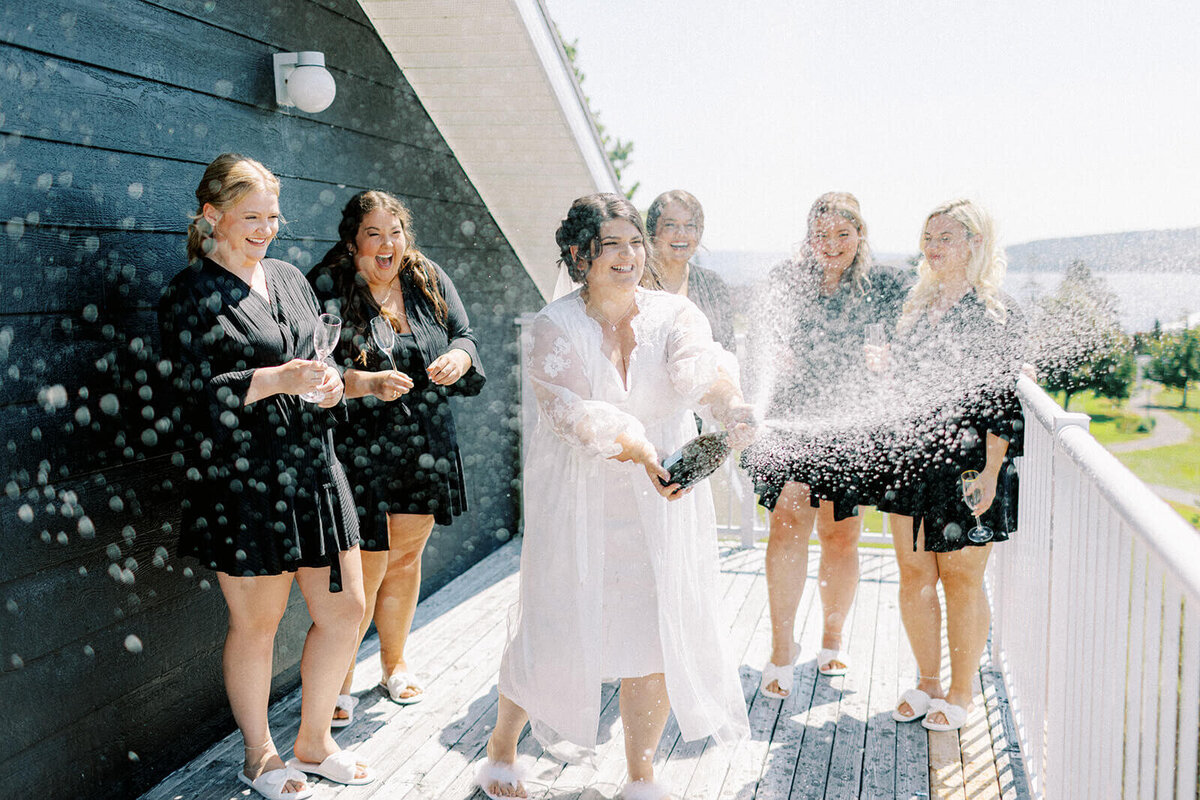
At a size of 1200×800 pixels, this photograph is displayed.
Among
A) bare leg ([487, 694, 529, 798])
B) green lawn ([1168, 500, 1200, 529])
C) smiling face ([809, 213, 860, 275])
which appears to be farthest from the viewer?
green lawn ([1168, 500, 1200, 529])

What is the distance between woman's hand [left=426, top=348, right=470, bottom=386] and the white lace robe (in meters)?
0.56

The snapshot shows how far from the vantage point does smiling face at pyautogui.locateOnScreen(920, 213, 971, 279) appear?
2629 mm

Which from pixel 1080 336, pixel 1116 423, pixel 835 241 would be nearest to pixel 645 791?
pixel 835 241

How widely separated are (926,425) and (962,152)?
126 cm

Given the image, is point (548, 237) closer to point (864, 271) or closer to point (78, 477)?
point (864, 271)

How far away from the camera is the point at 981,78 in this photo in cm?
361

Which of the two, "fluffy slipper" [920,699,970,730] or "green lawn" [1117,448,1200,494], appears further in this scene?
"green lawn" [1117,448,1200,494]

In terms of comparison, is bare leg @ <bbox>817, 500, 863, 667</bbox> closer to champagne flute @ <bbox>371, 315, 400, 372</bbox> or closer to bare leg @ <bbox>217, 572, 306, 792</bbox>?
champagne flute @ <bbox>371, 315, 400, 372</bbox>

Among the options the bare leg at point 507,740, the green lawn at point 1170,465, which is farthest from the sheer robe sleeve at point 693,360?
the green lawn at point 1170,465

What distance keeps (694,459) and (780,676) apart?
4.55 ft

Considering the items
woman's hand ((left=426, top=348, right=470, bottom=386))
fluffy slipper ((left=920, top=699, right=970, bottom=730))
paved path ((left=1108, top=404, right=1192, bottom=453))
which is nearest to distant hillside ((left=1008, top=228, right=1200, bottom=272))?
fluffy slipper ((left=920, top=699, right=970, bottom=730))

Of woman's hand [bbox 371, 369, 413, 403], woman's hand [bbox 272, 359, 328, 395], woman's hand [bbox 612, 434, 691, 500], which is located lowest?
woman's hand [bbox 612, 434, 691, 500]

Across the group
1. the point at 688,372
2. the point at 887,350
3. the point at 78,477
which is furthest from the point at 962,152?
the point at 78,477

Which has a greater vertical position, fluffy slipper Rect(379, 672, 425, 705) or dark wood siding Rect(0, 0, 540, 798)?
dark wood siding Rect(0, 0, 540, 798)
